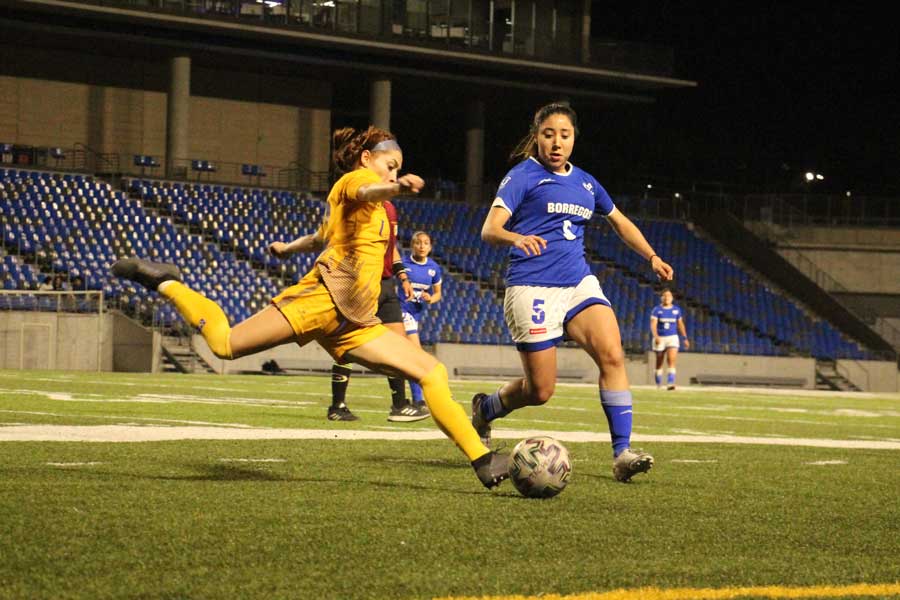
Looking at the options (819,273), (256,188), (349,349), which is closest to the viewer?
(349,349)

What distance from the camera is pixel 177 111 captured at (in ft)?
125

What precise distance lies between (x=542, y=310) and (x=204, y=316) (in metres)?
2.01

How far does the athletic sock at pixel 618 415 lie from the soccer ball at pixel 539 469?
116 cm

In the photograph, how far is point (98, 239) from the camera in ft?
110

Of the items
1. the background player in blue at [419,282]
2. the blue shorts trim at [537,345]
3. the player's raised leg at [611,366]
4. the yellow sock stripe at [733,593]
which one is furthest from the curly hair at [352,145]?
the background player in blue at [419,282]

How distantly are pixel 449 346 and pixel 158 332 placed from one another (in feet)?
23.3

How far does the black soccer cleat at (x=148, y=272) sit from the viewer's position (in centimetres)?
779

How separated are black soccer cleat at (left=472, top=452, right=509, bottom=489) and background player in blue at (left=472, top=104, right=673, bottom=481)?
3.72 feet

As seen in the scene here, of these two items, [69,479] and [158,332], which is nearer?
[69,479]

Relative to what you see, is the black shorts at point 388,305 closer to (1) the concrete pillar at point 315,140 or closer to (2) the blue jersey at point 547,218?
(2) the blue jersey at point 547,218

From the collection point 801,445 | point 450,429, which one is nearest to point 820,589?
point 450,429

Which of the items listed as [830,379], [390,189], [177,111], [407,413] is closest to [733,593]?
[390,189]

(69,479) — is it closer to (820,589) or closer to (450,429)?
(450,429)

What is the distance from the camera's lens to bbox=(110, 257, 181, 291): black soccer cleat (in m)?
7.79
